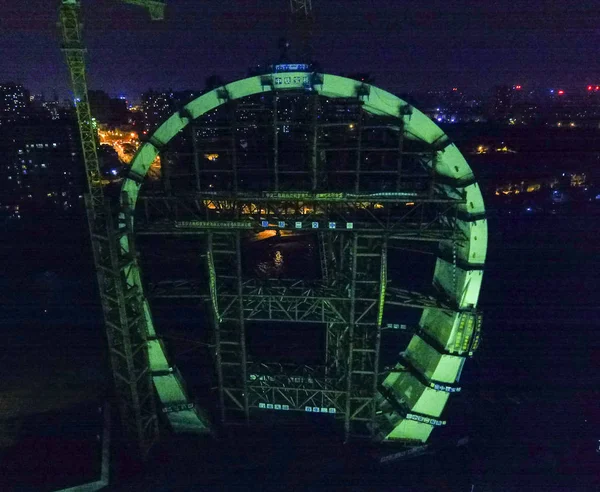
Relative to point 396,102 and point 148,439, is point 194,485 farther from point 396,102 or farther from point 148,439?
point 396,102

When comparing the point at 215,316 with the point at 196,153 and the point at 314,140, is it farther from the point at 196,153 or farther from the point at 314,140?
the point at 314,140

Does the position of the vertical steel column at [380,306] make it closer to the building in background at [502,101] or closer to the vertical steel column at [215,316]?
the vertical steel column at [215,316]

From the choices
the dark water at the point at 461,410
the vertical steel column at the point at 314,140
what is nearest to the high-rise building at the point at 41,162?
the dark water at the point at 461,410

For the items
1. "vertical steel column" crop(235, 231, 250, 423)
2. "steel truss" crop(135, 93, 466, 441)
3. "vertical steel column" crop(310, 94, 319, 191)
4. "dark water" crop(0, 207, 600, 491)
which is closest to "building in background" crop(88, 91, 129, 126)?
"dark water" crop(0, 207, 600, 491)

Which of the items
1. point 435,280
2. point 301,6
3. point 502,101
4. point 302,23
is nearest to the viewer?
point 435,280

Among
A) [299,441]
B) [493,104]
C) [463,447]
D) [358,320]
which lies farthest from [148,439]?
[493,104]

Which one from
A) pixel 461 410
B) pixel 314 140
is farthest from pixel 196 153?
pixel 461 410
